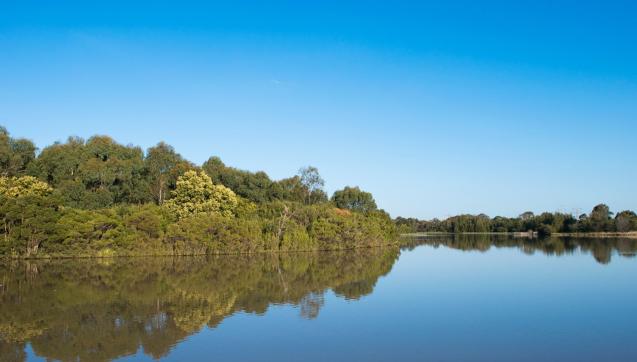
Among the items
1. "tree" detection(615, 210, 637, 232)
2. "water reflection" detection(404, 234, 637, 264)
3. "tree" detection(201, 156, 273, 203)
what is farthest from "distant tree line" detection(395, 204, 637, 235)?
"tree" detection(201, 156, 273, 203)

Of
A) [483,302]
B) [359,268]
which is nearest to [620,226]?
[359,268]

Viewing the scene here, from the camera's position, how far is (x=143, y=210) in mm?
41406

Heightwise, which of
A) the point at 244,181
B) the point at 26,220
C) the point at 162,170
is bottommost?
the point at 26,220

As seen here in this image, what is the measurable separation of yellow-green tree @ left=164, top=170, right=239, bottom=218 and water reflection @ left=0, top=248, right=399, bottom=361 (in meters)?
8.99

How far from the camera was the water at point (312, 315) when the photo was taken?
13.0 metres

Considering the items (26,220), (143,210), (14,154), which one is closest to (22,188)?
(26,220)

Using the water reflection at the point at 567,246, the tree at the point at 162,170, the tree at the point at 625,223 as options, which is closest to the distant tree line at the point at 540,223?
the tree at the point at 625,223

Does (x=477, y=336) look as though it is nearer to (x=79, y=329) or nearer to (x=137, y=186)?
(x=79, y=329)

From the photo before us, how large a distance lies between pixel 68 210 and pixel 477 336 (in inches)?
1327

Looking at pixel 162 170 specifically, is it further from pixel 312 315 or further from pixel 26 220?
pixel 312 315

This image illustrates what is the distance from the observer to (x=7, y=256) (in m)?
36.2

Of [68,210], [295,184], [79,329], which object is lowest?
[79,329]

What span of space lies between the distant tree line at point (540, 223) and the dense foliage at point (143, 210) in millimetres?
34679

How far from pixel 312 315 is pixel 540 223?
383 ft
